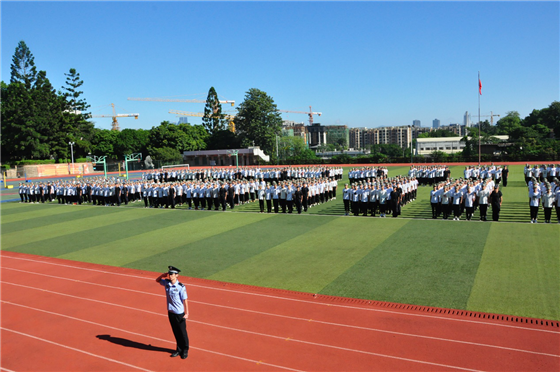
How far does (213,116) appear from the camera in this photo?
281 feet

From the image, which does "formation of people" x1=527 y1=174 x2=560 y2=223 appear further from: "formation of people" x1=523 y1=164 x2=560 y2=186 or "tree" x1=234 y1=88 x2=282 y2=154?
"tree" x1=234 y1=88 x2=282 y2=154

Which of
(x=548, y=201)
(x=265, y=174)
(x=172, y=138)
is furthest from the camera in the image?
(x=172, y=138)

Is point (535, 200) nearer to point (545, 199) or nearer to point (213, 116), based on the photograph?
point (545, 199)

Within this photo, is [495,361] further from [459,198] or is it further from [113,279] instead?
[459,198]

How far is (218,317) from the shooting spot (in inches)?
328

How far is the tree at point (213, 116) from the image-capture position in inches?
3305

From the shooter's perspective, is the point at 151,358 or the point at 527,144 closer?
the point at 151,358

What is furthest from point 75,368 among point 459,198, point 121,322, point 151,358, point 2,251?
point 459,198

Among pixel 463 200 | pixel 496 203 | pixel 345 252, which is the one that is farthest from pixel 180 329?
pixel 463 200

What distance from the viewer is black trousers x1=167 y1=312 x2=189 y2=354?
21.4 ft

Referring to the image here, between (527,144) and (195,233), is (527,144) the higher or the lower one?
the higher one

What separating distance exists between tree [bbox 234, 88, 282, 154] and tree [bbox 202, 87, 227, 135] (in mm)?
7048

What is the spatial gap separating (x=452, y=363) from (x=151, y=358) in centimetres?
480

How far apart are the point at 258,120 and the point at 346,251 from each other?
215 feet
